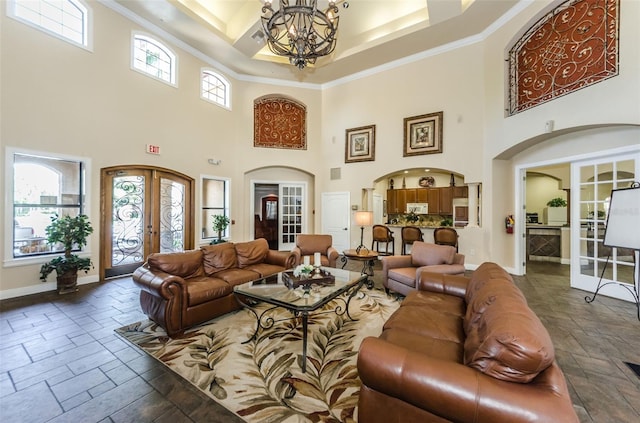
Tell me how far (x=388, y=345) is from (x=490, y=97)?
6.00 meters

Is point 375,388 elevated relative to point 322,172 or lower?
lower

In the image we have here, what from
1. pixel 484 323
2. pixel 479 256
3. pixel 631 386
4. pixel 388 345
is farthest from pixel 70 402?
pixel 479 256

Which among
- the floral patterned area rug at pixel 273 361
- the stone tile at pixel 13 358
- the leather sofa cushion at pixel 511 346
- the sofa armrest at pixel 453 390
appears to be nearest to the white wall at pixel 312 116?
the stone tile at pixel 13 358

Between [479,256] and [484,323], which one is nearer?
[484,323]

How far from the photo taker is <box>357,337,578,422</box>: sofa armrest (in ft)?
3.36

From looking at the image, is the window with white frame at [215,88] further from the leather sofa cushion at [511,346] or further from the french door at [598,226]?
the french door at [598,226]

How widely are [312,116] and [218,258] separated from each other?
18.3 ft

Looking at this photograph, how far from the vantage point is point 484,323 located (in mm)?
1486

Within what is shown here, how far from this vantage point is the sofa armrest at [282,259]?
409 centimetres

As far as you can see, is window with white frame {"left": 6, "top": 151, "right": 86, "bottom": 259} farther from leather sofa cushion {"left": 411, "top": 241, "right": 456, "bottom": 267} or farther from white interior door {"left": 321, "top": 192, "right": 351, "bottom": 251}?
leather sofa cushion {"left": 411, "top": 241, "right": 456, "bottom": 267}

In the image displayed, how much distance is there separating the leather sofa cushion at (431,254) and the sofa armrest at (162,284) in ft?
10.5

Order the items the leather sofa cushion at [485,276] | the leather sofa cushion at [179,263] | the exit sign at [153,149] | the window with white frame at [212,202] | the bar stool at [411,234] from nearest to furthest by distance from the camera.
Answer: the leather sofa cushion at [485,276], the leather sofa cushion at [179,263], the exit sign at [153,149], the bar stool at [411,234], the window with white frame at [212,202]

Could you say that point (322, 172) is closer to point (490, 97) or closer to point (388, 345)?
point (490, 97)

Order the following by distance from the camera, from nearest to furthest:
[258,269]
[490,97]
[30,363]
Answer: [30,363]
[258,269]
[490,97]
